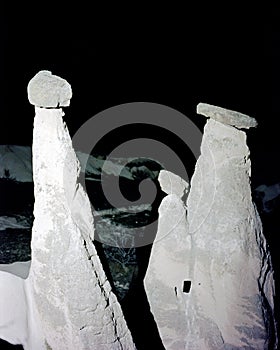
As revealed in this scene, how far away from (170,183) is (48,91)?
2.69 feet

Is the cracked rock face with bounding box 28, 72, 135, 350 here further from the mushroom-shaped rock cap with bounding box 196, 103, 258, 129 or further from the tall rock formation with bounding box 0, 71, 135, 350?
the mushroom-shaped rock cap with bounding box 196, 103, 258, 129

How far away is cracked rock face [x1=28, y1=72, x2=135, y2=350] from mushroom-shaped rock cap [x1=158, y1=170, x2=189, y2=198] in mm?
499

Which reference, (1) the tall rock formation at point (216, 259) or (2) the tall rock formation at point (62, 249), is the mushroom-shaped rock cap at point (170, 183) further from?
(2) the tall rock formation at point (62, 249)

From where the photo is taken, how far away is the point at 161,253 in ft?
5.83

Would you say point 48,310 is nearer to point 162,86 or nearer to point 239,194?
point 239,194

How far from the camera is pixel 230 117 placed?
1604 millimetres

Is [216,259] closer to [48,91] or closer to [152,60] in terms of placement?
[48,91]

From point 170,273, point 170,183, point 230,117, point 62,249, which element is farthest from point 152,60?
point 62,249

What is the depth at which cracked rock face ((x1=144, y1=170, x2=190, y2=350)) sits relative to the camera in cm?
175

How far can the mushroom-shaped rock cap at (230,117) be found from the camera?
1601 mm

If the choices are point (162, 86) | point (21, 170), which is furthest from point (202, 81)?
point (21, 170)

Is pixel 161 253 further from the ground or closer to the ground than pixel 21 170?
closer to the ground

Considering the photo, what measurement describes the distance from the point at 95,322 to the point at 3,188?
13.6ft

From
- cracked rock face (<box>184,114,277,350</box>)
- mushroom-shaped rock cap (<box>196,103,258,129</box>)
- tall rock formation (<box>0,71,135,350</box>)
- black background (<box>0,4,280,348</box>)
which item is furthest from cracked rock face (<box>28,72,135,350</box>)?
black background (<box>0,4,280,348</box>)
